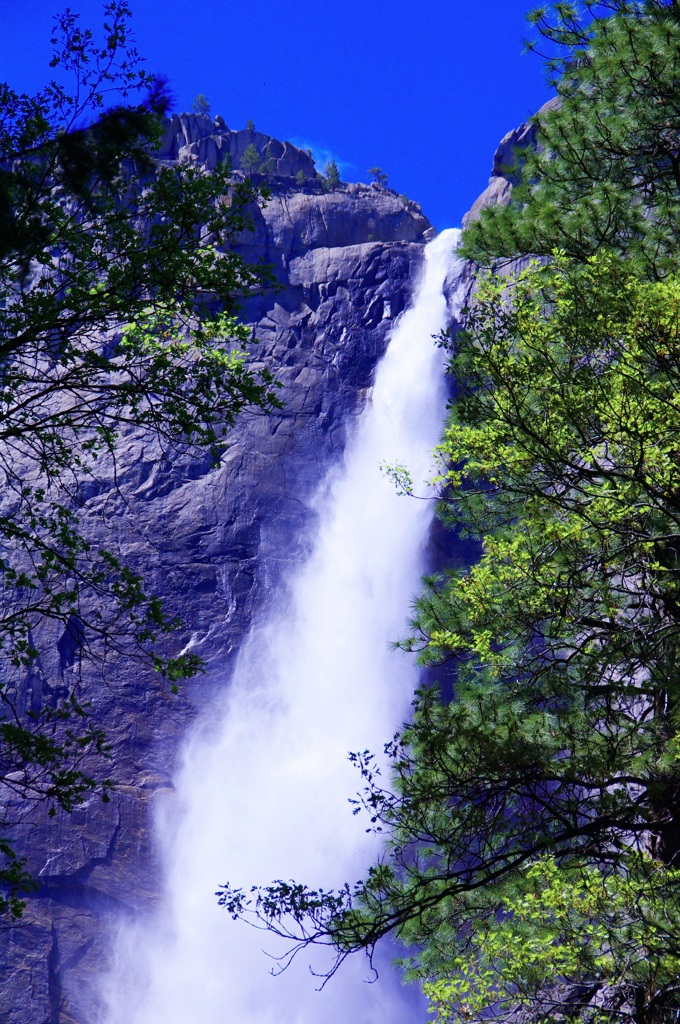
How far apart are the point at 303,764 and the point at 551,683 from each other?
40889 mm

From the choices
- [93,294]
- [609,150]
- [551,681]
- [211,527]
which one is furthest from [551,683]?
[211,527]

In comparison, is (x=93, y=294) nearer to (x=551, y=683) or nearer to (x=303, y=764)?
(x=551, y=683)

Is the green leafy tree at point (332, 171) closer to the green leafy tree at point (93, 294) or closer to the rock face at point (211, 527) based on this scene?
the rock face at point (211, 527)

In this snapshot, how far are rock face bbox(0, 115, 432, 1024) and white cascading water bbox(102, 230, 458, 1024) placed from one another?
134cm

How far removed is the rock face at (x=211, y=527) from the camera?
4144 centimetres

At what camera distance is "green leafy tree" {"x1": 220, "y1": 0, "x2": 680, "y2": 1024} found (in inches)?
227

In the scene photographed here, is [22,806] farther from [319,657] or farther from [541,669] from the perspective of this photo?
[541,669]

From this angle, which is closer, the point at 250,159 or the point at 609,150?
the point at 609,150

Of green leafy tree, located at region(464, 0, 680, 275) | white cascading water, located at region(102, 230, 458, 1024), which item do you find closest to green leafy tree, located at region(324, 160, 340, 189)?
white cascading water, located at region(102, 230, 458, 1024)

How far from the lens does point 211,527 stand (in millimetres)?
48625

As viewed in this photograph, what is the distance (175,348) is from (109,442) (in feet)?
2.46

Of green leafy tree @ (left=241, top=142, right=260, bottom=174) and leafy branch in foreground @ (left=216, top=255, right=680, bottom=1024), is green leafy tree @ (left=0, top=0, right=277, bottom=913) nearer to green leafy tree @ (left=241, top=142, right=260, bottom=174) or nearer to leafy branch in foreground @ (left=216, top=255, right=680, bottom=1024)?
leafy branch in foreground @ (left=216, top=255, right=680, bottom=1024)

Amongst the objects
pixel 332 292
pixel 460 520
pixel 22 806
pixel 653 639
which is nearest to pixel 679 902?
pixel 653 639

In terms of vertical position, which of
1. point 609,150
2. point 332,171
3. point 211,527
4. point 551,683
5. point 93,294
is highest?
point 332,171
